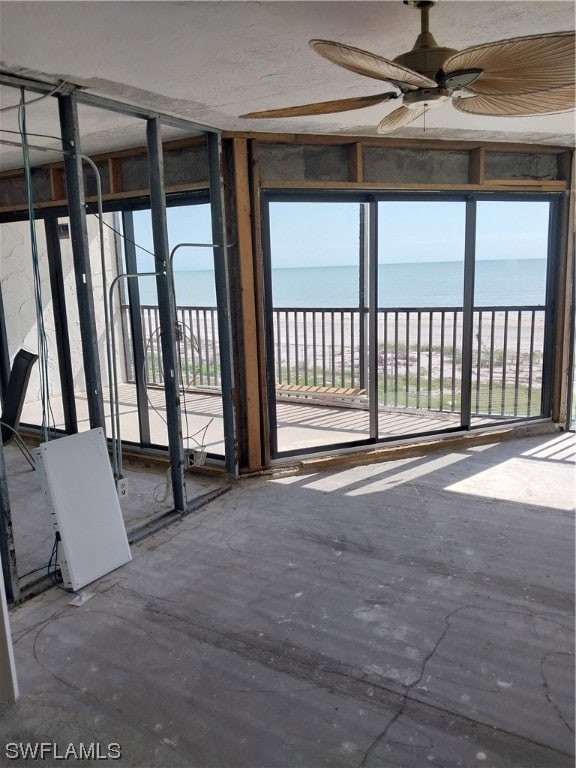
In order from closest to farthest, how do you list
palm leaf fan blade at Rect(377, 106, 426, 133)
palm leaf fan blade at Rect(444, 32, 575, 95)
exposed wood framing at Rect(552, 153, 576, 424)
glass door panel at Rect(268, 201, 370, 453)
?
palm leaf fan blade at Rect(444, 32, 575, 95), palm leaf fan blade at Rect(377, 106, 426, 133), exposed wood framing at Rect(552, 153, 576, 424), glass door panel at Rect(268, 201, 370, 453)

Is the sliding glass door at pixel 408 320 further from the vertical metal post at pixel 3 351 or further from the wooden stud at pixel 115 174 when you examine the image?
the vertical metal post at pixel 3 351

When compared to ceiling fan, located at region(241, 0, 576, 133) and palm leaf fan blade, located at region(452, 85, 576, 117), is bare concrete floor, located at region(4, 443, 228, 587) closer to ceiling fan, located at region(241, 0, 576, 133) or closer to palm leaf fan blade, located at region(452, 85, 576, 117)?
ceiling fan, located at region(241, 0, 576, 133)

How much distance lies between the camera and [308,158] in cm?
404

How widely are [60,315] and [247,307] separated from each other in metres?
1.94

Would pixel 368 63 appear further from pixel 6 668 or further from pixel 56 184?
pixel 56 184

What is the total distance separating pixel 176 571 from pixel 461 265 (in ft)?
11.1

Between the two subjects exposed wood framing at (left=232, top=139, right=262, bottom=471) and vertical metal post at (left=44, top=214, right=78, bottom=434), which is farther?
vertical metal post at (left=44, top=214, right=78, bottom=434)

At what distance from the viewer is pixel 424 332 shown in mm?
5797

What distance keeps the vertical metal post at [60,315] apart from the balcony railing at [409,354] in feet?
2.36

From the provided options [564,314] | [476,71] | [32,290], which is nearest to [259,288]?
[476,71]

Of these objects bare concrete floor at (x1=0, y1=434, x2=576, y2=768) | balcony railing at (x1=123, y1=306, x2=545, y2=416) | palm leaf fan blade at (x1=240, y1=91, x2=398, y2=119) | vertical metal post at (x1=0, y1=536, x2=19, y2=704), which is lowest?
bare concrete floor at (x1=0, y1=434, x2=576, y2=768)

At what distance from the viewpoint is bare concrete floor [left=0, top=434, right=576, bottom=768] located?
181 cm

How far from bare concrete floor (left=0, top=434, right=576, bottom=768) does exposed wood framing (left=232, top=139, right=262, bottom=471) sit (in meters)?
0.69

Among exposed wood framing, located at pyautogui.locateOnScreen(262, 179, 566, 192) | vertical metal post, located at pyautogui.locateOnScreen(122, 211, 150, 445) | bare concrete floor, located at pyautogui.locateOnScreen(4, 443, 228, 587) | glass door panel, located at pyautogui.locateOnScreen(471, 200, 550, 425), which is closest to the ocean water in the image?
glass door panel, located at pyautogui.locateOnScreen(471, 200, 550, 425)
